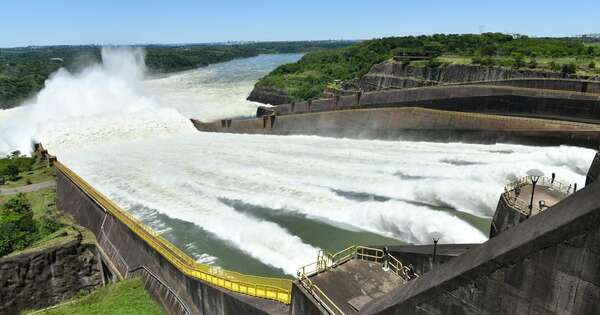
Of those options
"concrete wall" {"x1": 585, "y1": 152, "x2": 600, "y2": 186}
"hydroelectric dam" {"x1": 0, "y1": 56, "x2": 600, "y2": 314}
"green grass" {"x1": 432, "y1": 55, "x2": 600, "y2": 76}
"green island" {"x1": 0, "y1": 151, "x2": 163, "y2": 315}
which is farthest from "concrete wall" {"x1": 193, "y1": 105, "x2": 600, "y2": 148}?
"green island" {"x1": 0, "y1": 151, "x2": 163, "y2": 315}

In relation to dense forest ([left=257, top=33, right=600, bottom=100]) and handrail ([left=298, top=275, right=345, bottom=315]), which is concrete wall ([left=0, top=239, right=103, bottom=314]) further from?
dense forest ([left=257, top=33, right=600, bottom=100])

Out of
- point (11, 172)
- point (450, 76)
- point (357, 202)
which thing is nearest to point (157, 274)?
point (357, 202)

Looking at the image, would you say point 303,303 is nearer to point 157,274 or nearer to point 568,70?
point 157,274

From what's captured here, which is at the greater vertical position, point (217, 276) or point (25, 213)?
point (217, 276)

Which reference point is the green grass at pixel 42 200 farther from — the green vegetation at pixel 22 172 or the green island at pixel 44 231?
the green vegetation at pixel 22 172

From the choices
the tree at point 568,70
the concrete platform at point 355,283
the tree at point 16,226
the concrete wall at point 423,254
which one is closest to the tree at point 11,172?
the tree at point 16,226
